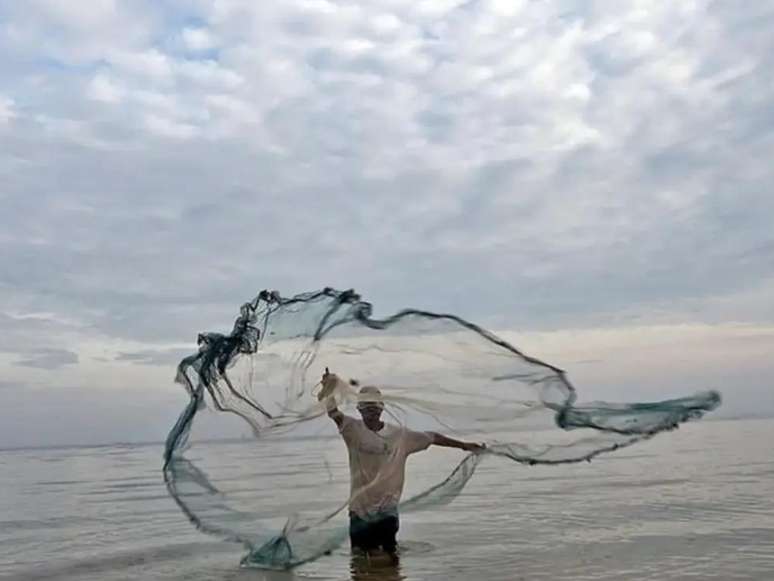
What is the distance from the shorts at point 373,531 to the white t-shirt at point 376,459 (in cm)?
9

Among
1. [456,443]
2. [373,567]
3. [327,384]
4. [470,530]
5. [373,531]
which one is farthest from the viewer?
[470,530]

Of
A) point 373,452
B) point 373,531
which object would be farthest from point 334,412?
point 373,531

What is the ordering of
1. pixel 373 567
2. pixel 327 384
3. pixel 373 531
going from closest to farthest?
pixel 327 384 < pixel 373 531 < pixel 373 567

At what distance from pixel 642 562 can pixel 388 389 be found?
137 inches

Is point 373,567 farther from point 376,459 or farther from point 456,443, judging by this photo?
point 456,443

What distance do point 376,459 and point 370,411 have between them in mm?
466

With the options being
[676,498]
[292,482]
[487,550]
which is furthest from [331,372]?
[676,498]

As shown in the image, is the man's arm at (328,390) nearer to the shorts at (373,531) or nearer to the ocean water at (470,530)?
the ocean water at (470,530)

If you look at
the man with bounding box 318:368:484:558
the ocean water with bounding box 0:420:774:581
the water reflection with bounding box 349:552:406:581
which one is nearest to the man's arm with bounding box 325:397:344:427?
the man with bounding box 318:368:484:558

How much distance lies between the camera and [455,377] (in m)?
8.98

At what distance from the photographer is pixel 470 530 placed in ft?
43.2

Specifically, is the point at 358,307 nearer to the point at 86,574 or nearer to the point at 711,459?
the point at 86,574

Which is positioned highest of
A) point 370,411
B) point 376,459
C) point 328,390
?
point 328,390

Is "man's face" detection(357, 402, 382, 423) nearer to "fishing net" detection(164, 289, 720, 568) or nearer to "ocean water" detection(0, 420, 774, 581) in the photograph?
"fishing net" detection(164, 289, 720, 568)
